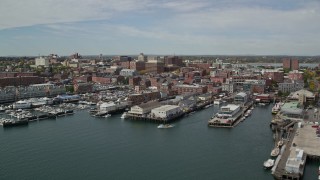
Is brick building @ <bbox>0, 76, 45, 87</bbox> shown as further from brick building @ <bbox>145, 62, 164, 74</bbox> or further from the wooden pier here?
the wooden pier

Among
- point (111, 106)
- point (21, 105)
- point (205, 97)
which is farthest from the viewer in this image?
point (205, 97)

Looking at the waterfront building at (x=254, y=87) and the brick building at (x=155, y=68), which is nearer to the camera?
the waterfront building at (x=254, y=87)

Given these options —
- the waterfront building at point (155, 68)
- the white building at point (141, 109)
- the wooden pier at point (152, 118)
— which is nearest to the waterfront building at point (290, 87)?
the wooden pier at point (152, 118)

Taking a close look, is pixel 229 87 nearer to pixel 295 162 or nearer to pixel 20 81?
pixel 295 162

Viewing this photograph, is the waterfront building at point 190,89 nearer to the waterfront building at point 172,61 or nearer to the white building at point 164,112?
the white building at point 164,112

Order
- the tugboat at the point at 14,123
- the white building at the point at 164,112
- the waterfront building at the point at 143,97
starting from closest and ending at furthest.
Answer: the tugboat at the point at 14,123 < the white building at the point at 164,112 < the waterfront building at the point at 143,97

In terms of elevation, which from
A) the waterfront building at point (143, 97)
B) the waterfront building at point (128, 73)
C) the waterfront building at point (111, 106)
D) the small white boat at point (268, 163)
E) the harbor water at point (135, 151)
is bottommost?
the harbor water at point (135, 151)

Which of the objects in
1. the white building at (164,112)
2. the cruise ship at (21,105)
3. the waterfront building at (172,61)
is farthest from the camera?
the waterfront building at (172,61)

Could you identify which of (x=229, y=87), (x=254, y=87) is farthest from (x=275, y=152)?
(x=229, y=87)

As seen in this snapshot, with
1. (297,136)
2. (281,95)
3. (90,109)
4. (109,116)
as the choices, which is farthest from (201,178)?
(281,95)
